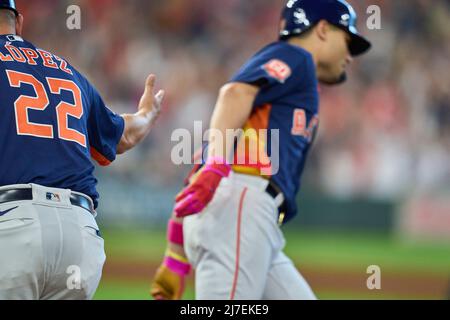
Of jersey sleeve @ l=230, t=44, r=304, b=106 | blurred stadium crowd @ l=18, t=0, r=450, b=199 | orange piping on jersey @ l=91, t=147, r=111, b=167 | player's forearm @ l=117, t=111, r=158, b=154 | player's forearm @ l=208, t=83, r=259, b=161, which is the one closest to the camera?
orange piping on jersey @ l=91, t=147, r=111, b=167

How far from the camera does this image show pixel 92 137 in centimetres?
322

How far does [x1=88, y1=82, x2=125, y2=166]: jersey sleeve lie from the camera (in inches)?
124

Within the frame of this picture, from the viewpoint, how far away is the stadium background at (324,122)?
10.3 metres

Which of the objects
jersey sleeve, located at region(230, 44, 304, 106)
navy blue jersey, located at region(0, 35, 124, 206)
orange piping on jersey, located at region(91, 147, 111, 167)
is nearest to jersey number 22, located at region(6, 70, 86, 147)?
navy blue jersey, located at region(0, 35, 124, 206)

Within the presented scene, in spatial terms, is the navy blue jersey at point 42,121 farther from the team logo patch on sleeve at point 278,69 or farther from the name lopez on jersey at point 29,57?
the team logo patch on sleeve at point 278,69

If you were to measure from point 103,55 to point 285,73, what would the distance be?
26.6 feet

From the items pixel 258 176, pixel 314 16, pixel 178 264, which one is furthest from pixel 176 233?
pixel 314 16

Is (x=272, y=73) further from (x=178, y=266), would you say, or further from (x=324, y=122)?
(x=324, y=122)

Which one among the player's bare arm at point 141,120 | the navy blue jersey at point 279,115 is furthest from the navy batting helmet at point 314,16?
the player's bare arm at point 141,120

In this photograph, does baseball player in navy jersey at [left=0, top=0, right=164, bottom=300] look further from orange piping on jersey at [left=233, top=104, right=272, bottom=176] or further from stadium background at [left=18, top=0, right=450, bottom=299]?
stadium background at [left=18, top=0, right=450, bottom=299]

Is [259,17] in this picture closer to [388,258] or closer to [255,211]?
[388,258]

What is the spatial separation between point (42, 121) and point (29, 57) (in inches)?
11.4

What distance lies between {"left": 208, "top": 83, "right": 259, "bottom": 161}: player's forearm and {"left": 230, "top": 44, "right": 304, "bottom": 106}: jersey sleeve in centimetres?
7

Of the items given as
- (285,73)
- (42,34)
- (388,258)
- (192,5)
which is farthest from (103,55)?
(285,73)
